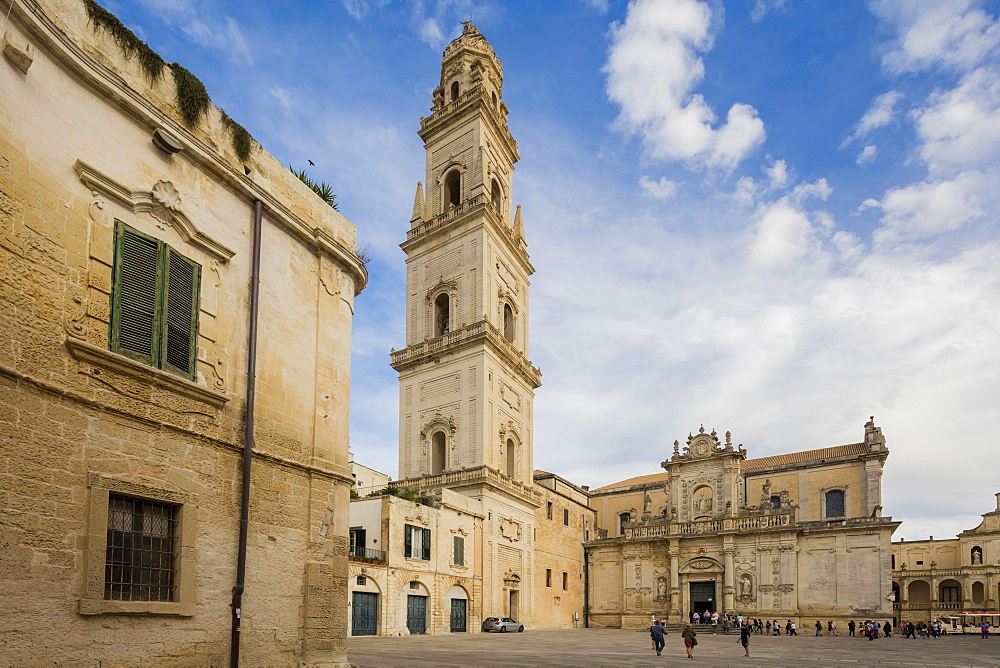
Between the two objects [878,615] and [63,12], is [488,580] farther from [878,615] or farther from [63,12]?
[63,12]

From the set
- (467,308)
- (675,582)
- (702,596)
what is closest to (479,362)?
(467,308)

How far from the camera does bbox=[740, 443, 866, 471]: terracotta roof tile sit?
5181 cm

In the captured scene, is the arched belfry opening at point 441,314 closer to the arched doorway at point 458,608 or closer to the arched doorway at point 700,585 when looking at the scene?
the arched doorway at point 458,608

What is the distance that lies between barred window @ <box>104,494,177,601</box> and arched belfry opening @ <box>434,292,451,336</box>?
107 ft

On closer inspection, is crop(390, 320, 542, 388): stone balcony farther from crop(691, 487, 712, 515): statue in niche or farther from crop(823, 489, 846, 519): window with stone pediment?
crop(823, 489, 846, 519): window with stone pediment

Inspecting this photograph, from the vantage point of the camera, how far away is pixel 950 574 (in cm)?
6134

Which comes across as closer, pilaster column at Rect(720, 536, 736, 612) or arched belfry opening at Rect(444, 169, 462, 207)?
pilaster column at Rect(720, 536, 736, 612)

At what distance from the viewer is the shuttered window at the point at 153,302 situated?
8.20 m

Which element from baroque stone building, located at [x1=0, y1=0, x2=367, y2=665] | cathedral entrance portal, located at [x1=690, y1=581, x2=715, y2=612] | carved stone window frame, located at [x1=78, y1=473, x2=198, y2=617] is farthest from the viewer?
cathedral entrance portal, located at [x1=690, y1=581, x2=715, y2=612]

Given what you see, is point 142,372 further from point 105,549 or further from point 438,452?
point 438,452

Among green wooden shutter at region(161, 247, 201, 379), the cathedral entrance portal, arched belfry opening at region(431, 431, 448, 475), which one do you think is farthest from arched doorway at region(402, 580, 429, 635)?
green wooden shutter at region(161, 247, 201, 379)

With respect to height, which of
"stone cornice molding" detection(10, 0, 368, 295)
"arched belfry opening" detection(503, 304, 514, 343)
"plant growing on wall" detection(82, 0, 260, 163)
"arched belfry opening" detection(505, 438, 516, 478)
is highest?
"arched belfry opening" detection(503, 304, 514, 343)

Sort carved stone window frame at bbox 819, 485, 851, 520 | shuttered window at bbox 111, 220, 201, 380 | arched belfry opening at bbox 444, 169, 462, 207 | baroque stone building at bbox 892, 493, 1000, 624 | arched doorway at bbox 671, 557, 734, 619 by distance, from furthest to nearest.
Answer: baroque stone building at bbox 892, 493, 1000, 624 < carved stone window frame at bbox 819, 485, 851, 520 < arched doorway at bbox 671, 557, 734, 619 < arched belfry opening at bbox 444, 169, 462, 207 < shuttered window at bbox 111, 220, 201, 380

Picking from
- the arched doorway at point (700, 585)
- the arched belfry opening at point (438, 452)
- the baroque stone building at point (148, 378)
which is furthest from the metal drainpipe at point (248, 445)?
the arched doorway at point (700, 585)
